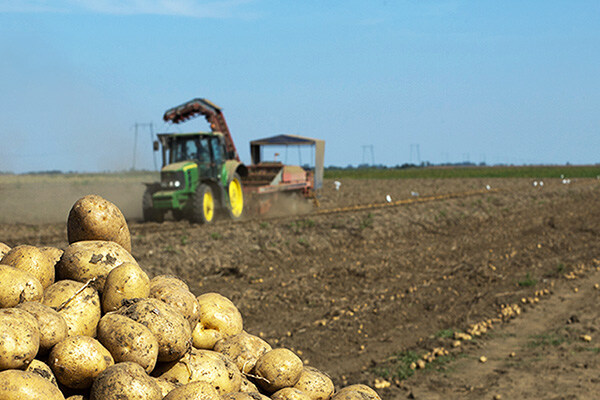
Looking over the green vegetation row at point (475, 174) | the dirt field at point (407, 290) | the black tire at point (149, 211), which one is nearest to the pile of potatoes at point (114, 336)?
the dirt field at point (407, 290)

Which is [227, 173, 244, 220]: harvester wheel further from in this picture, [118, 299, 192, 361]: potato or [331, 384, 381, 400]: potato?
[118, 299, 192, 361]: potato

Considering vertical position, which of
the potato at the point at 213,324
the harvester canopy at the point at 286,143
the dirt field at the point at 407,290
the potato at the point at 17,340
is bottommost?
the dirt field at the point at 407,290

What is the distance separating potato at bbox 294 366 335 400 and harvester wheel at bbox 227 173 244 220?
47.7 ft

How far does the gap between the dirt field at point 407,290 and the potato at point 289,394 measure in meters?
3.11

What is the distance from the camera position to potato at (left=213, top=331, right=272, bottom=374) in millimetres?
3613

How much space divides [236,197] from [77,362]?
53.1 feet

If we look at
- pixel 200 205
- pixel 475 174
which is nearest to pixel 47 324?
pixel 200 205

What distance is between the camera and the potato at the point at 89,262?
3.54m

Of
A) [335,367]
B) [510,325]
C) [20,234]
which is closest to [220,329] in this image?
[335,367]

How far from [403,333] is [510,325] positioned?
165cm

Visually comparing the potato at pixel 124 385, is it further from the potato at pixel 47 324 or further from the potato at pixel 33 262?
the potato at pixel 33 262

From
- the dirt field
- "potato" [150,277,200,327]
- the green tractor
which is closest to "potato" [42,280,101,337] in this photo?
"potato" [150,277,200,327]

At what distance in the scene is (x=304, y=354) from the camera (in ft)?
24.0

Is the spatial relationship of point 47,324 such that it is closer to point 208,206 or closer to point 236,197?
point 208,206
